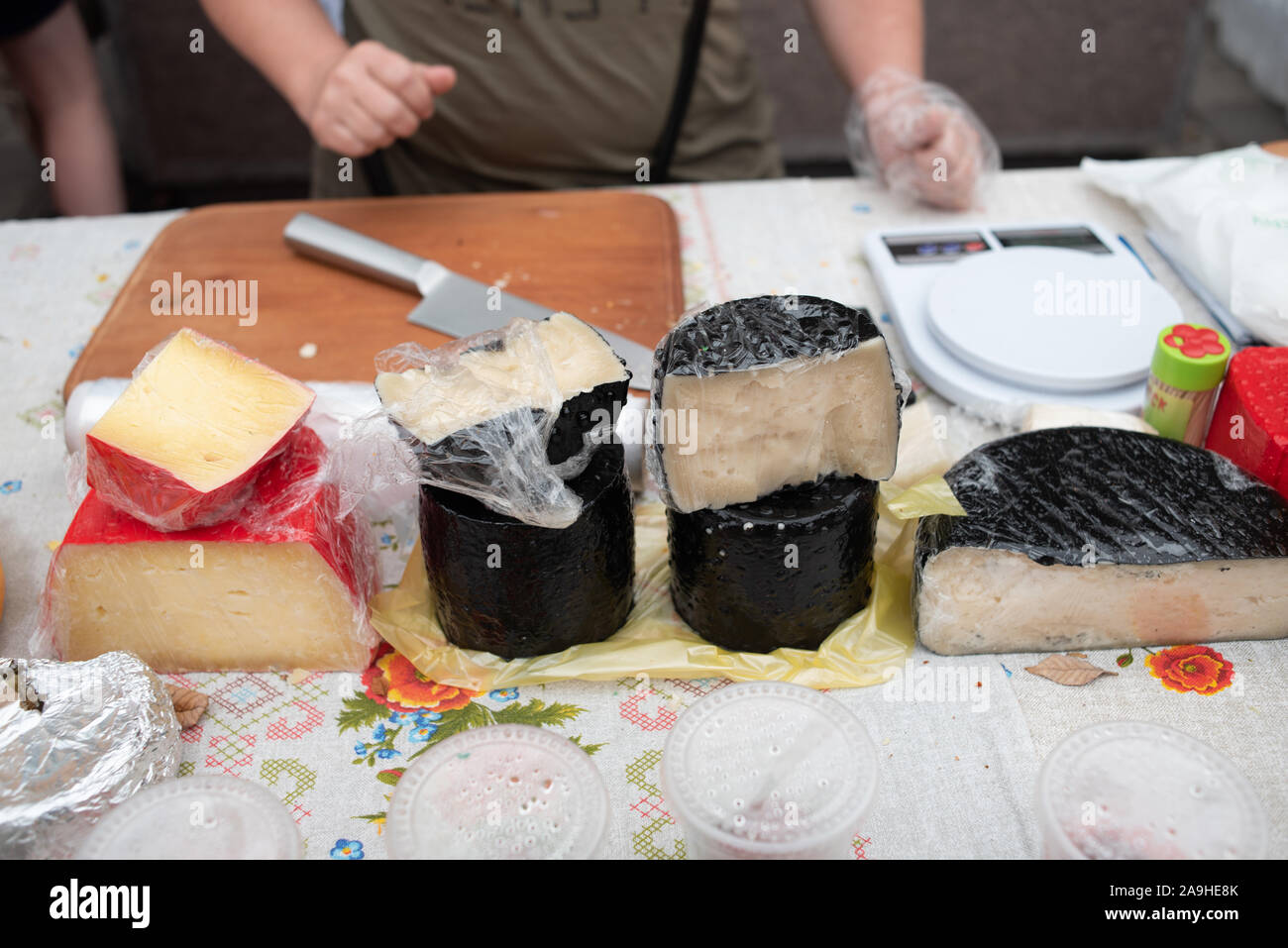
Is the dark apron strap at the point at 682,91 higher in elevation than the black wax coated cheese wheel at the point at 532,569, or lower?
higher

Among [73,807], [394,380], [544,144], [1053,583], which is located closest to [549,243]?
[544,144]

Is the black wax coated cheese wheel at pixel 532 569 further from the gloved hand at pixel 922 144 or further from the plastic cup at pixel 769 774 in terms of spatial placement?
the gloved hand at pixel 922 144

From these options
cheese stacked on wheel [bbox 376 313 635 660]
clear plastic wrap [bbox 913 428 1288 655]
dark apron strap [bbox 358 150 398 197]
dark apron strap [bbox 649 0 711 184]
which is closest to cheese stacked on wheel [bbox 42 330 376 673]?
cheese stacked on wheel [bbox 376 313 635 660]

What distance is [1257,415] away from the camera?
38.5 inches

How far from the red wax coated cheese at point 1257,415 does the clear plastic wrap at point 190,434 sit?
35.1 inches

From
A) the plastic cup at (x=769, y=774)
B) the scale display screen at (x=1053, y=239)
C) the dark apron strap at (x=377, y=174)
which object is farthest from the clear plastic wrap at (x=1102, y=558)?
the dark apron strap at (x=377, y=174)

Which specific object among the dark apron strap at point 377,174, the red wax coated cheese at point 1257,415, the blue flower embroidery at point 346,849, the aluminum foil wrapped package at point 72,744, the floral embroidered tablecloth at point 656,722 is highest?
the dark apron strap at point 377,174

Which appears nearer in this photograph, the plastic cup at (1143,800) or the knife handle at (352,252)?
the plastic cup at (1143,800)

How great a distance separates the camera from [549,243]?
1479mm

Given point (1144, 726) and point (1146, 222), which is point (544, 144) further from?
point (1144, 726)

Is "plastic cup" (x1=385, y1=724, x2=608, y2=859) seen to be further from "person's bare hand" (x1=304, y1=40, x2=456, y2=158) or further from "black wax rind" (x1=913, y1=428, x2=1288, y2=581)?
"person's bare hand" (x1=304, y1=40, x2=456, y2=158)

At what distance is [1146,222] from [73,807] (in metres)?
1.54

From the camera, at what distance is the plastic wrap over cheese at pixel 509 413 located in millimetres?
812

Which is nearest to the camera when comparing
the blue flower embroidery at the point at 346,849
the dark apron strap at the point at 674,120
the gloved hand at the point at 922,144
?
the blue flower embroidery at the point at 346,849
